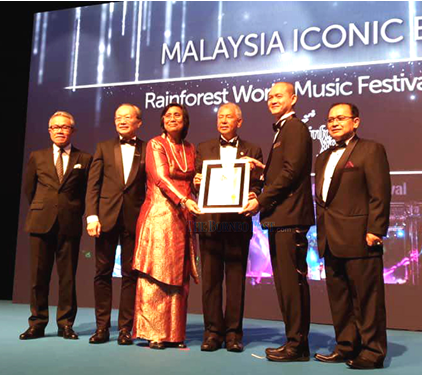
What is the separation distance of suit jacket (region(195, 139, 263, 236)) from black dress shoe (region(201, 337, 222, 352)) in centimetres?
63

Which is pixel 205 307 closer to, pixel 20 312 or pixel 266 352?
pixel 266 352

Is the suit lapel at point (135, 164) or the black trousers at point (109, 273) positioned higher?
the suit lapel at point (135, 164)

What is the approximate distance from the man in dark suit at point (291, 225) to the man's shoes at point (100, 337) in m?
1.08

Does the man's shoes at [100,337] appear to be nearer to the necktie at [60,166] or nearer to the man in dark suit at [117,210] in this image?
the man in dark suit at [117,210]

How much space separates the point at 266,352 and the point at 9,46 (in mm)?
4855

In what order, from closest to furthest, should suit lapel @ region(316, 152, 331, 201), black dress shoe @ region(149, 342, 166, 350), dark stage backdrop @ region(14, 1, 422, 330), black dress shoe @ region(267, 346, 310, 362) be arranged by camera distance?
black dress shoe @ region(267, 346, 310, 362) < suit lapel @ region(316, 152, 331, 201) < black dress shoe @ region(149, 342, 166, 350) < dark stage backdrop @ region(14, 1, 422, 330)

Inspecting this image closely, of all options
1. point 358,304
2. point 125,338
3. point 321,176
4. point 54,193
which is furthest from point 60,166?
point 358,304

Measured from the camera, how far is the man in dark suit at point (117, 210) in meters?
3.35

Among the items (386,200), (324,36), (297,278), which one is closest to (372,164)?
(386,200)

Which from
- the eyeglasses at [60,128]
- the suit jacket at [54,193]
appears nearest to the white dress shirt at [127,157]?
the suit jacket at [54,193]

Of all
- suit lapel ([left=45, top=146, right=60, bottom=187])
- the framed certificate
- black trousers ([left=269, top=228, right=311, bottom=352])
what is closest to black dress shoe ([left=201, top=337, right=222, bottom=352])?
black trousers ([left=269, top=228, right=311, bottom=352])

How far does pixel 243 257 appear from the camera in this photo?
3137 millimetres

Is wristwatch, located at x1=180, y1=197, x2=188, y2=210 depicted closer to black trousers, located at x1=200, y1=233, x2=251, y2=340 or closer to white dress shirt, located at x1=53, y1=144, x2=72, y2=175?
black trousers, located at x1=200, y1=233, x2=251, y2=340

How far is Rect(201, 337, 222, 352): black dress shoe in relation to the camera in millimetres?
3045
